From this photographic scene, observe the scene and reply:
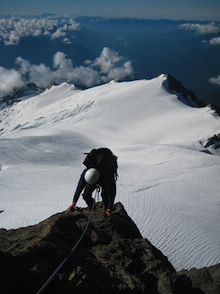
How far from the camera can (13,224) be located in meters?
8.30

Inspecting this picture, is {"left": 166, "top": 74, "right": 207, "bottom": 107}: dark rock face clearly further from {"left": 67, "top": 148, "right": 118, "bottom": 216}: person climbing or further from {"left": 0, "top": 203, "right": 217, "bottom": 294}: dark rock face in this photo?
{"left": 0, "top": 203, "right": 217, "bottom": 294}: dark rock face

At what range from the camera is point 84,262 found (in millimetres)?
3572

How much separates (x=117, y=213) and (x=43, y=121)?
44108 millimetres

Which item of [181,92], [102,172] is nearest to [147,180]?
[102,172]

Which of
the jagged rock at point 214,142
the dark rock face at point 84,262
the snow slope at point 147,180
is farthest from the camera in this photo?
the jagged rock at point 214,142

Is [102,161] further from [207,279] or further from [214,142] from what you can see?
[214,142]

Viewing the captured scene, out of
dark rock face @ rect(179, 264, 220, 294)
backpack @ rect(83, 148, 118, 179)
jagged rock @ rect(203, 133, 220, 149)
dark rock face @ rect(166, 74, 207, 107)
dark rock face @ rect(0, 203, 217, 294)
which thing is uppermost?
backpack @ rect(83, 148, 118, 179)

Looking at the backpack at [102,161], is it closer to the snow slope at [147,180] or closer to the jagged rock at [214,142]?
the snow slope at [147,180]

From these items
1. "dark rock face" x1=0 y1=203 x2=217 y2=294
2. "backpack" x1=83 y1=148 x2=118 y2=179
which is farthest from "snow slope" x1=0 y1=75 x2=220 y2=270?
"backpack" x1=83 y1=148 x2=118 y2=179

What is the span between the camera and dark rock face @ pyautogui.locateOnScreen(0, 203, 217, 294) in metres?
3.02

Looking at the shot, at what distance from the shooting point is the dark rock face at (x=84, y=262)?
3.02m

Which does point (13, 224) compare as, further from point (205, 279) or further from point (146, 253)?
point (205, 279)

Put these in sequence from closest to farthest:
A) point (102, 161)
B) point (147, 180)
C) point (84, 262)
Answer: point (84, 262) < point (102, 161) < point (147, 180)

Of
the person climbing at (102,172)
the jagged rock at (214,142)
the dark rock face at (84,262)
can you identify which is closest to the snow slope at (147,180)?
the jagged rock at (214,142)
